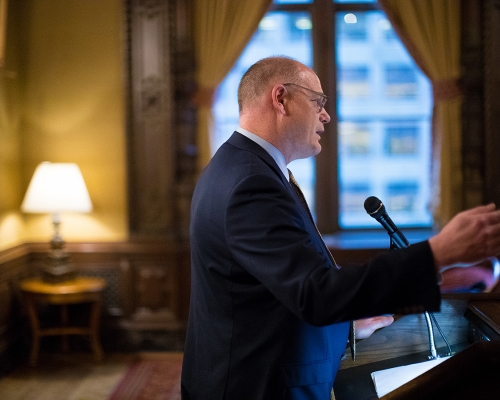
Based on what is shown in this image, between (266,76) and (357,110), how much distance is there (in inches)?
147

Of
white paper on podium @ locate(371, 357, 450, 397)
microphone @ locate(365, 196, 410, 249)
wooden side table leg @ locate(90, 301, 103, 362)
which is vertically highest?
microphone @ locate(365, 196, 410, 249)

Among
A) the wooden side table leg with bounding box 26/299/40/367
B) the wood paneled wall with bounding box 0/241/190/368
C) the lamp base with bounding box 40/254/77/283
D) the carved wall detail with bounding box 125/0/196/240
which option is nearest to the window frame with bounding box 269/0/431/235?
the carved wall detail with bounding box 125/0/196/240

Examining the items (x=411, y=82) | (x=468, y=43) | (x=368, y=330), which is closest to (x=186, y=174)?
(x=411, y=82)

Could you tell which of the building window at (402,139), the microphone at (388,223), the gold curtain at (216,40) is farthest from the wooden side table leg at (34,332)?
the microphone at (388,223)

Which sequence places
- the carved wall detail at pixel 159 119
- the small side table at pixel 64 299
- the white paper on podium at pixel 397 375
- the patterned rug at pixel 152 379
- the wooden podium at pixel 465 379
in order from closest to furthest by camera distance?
the wooden podium at pixel 465 379, the white paper on podium at pixel 397 375, the patterned rug at pixel 152 379, the small side table at pixel 64 299, the carved wall detail at pixel 159 119

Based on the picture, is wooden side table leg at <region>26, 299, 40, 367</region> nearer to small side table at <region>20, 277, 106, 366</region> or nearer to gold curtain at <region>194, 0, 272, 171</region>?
small side table at <region>20, 277, 106, 366</region>

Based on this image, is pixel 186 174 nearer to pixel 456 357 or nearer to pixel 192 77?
pixel 192 77

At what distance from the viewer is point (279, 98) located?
4.68 feet

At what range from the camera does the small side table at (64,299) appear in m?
4.39

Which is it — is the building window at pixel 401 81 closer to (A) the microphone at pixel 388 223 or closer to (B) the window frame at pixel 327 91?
(B) the window frame at pixel 327 91

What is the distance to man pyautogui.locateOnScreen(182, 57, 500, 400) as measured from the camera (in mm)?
1005

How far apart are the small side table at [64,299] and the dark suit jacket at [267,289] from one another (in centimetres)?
317

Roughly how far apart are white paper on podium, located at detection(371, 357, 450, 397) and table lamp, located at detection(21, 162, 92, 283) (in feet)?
11.6

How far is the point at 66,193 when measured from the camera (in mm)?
4457
